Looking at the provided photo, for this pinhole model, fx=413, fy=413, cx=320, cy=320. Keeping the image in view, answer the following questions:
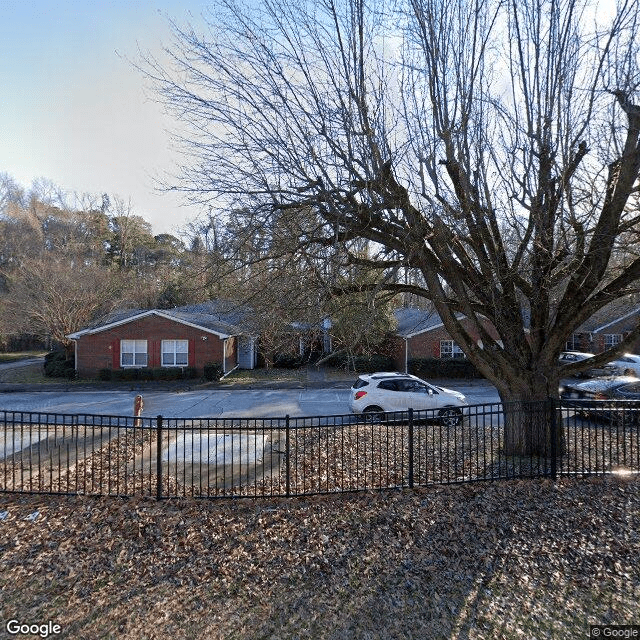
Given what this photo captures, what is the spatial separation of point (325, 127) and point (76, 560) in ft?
21.7

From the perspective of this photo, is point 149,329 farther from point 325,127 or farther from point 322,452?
point 325,127

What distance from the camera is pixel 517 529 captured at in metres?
4.89

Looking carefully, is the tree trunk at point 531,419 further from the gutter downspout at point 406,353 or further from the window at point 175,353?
the window at point 175,353

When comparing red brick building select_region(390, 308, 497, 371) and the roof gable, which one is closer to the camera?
the roof gable

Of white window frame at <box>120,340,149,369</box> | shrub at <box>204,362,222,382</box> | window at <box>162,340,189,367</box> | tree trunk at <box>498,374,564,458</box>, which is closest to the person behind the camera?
tree trunk at <box>498,374,564,458</box>

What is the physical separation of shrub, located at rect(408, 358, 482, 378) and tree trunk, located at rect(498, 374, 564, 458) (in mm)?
15364

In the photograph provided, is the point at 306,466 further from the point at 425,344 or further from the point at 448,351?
the point at 448,351

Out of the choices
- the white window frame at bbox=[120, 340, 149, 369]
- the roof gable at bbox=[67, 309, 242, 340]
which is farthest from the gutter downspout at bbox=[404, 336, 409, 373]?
the white window frame at bbox=[120, 340, 149, 369]

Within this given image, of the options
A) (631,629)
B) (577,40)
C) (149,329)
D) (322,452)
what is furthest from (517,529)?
(149,329)

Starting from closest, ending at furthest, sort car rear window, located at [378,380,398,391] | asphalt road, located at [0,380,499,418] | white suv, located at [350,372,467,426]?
1. white suv, located at [350,372,467,426]
2. car rear window, located at [378,380,398,391]
3. asphalt road, located at [0,380,499,418]

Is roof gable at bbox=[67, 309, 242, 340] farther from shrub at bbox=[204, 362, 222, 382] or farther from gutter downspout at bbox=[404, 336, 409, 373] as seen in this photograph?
gutter downspout at bbox=[404, 336, 409, 373]

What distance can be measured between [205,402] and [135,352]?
8682mm

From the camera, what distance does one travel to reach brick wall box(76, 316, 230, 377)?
2233 centimetres

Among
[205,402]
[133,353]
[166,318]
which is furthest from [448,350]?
[133,353]
